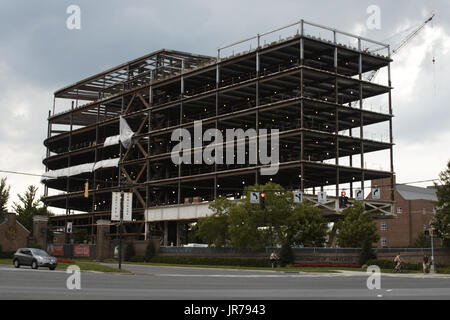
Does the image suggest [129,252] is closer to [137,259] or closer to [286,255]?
[137,259]

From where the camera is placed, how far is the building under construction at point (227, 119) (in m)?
80.8

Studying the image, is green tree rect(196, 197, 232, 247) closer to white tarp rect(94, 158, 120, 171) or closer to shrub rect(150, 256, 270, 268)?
shrub rect(150, 256, 270, 268)

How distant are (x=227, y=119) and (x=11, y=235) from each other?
33.7 m

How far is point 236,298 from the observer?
2127 centimetres

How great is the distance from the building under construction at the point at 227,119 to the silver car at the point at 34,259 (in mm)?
36110

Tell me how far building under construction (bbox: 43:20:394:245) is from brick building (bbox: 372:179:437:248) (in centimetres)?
2133

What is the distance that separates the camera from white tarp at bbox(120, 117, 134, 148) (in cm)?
10012

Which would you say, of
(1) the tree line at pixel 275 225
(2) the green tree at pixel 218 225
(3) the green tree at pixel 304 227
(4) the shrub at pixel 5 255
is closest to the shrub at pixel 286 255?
(1) the tree line at pixel 275 225

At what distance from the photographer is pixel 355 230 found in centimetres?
6525

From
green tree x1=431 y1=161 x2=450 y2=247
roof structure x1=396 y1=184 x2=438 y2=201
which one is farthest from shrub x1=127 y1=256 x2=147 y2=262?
roof structure x1=396 y1=184 x2=438 y2=201

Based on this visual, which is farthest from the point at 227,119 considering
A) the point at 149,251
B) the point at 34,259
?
the point at 34,259

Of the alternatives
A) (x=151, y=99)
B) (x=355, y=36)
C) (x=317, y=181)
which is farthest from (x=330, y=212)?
(x=151, y=99)

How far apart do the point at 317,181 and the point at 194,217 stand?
74.0 ft

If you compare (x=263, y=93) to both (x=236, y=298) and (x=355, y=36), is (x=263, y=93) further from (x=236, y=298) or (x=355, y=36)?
(x=236, y=298)
